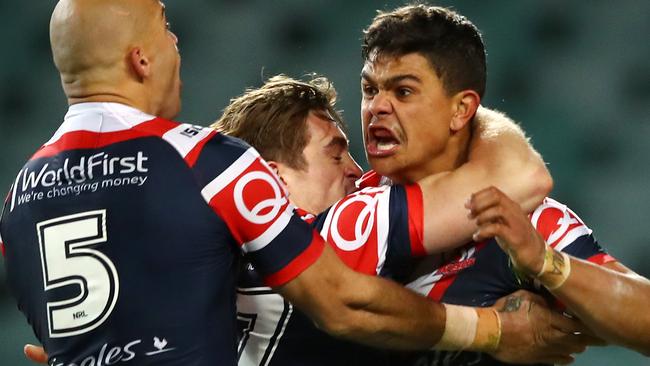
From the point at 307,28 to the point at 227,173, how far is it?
1675 millimetres

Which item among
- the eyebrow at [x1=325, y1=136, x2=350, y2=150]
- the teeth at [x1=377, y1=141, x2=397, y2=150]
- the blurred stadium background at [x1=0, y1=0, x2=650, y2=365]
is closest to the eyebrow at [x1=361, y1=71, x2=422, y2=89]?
the teeth at [x1=377, y1=141, x2=397, y2=150]

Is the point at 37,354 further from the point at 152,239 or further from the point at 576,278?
the point at 576,278

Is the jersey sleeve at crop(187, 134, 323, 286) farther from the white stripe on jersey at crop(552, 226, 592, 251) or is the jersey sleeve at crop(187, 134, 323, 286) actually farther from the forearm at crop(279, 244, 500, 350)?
the white stripe on jersey at crop(552, 226, 592, 251)

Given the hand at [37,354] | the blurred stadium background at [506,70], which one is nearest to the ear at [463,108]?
the hand at [37,354]

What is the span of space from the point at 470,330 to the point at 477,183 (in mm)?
261

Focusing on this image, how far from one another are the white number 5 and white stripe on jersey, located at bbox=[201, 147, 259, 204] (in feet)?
0.54

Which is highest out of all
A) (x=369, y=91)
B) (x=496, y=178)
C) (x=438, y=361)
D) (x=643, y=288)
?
(x=369, y=91)

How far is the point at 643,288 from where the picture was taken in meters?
1.96

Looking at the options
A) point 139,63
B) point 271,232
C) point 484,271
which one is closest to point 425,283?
point 484,271

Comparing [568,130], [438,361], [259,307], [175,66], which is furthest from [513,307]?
[568,130]

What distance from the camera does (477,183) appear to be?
199cm

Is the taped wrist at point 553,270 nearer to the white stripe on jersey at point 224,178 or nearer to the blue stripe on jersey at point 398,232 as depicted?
the blue stripe on jersey at point 398,232

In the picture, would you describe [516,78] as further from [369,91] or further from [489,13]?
[369,91]

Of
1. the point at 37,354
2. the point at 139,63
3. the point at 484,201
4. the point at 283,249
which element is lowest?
the point at 37,354
